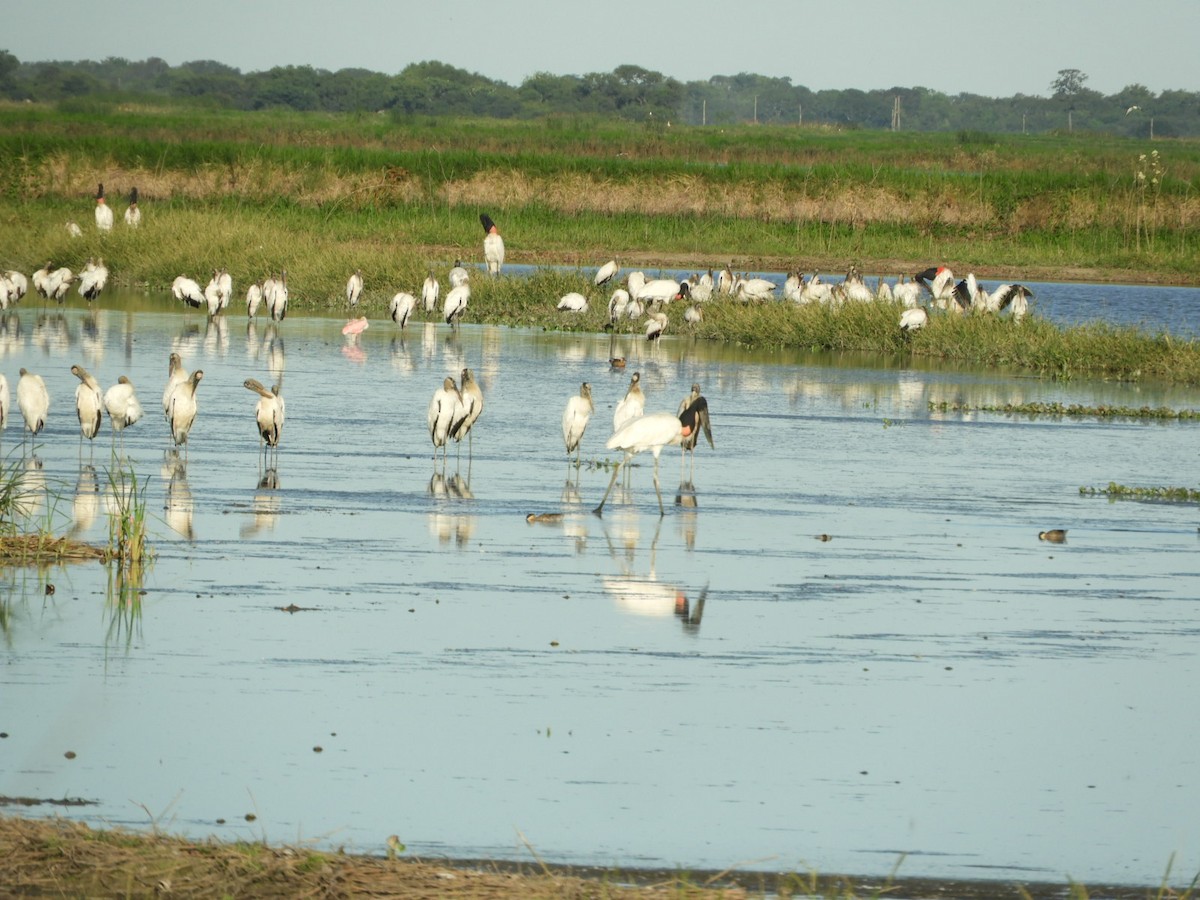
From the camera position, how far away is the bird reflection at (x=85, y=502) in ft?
39.5

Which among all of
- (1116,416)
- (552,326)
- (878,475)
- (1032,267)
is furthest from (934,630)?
(1032,267)

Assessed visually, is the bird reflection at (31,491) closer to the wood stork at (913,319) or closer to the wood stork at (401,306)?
the wood stork at (401,306)

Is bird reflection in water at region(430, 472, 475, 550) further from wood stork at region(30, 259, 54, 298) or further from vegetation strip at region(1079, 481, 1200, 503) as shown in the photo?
wood stork at region(30, 259, 54, 298)

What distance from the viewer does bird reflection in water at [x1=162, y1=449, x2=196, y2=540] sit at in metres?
12.2

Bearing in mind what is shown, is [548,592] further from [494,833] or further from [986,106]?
[986,106]

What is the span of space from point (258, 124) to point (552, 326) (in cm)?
4265

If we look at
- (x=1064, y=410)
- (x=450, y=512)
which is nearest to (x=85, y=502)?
(x=450, y=512)

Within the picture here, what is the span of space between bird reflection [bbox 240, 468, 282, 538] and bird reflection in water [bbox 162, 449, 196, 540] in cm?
40

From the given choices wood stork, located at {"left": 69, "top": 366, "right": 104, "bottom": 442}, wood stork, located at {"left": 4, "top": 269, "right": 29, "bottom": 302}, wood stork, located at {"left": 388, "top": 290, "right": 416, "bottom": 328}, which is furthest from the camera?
wood stork, located at {"left": 4, "top": 269, "right": 29, "bottom": 302}

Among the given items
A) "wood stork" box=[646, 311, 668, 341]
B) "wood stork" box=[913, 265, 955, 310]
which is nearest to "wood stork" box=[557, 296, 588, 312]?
"wood stork" box=[646, 311, 668, 341]

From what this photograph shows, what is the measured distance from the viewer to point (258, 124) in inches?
2842

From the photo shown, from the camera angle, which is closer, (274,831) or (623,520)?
(274,831)

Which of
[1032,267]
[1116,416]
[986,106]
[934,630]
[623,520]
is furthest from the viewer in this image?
[986,106]

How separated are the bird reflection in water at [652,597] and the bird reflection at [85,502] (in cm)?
354
